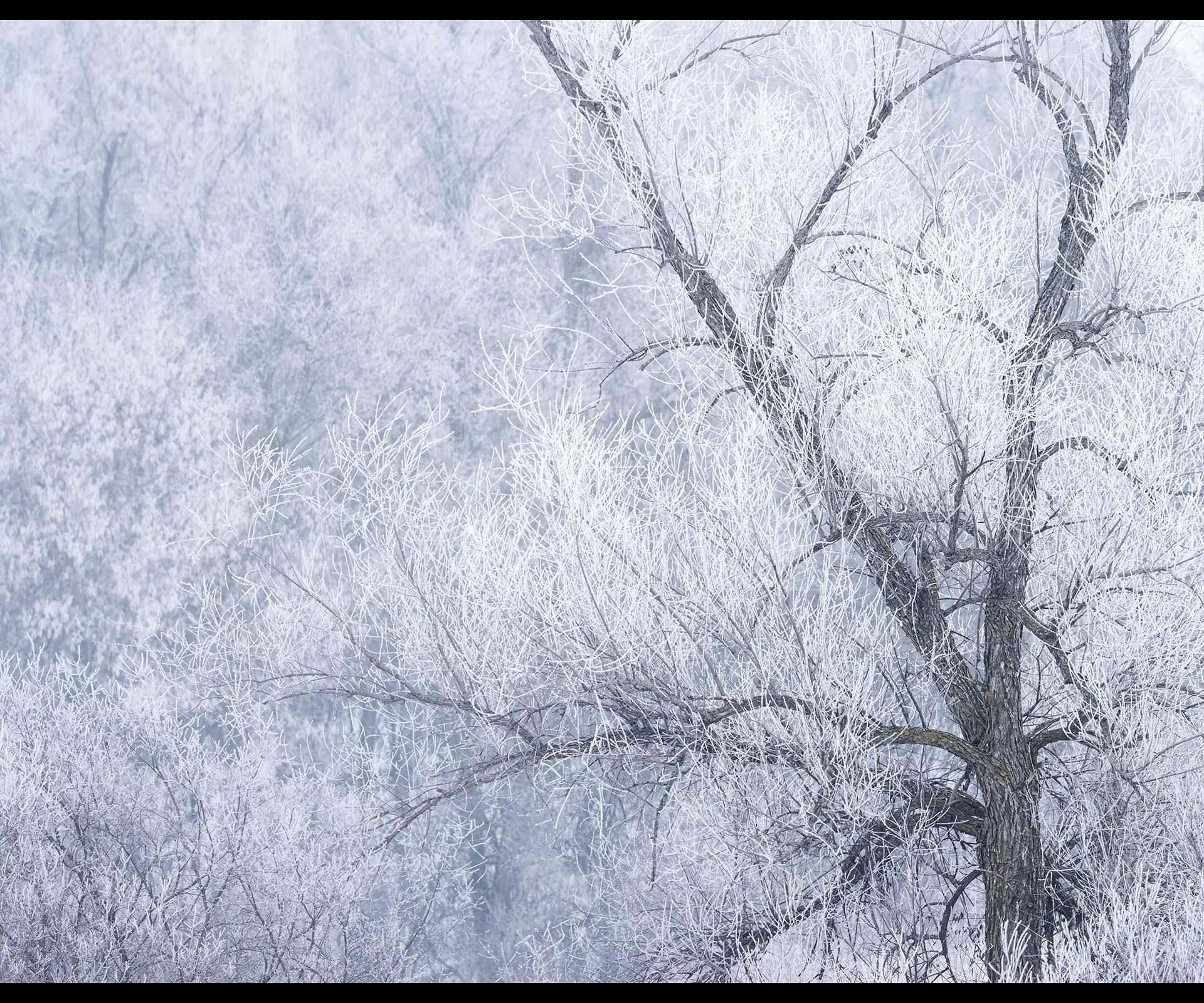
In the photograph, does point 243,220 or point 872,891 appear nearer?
point 872,891

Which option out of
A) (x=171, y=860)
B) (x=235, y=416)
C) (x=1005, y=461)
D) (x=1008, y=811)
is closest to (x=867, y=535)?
(x=1005, y=461)

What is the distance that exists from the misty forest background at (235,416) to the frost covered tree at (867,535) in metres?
2.60

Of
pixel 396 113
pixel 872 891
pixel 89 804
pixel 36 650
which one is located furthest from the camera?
A: pixel 396 113

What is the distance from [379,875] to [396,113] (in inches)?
539

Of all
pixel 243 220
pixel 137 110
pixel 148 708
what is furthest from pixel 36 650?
pixel 137 110

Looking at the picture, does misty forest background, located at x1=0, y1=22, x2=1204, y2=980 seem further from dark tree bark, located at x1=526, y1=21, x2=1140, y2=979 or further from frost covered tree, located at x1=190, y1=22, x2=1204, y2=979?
dark tree bark, located at x1=526, y1=21, x2=1140, y2=979

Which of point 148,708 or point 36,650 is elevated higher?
point 36,650

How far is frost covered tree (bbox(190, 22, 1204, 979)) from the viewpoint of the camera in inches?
223

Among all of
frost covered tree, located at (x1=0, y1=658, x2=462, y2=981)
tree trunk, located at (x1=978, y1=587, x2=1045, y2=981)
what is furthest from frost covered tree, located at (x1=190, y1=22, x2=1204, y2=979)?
frost covered tree, located at (x1=0, y1=658, x2=462, y2=981)

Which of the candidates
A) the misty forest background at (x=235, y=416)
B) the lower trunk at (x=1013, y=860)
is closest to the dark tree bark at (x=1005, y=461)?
the lower trunk at (x=1013, y=860)

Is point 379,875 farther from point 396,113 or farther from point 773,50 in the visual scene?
point 396,113

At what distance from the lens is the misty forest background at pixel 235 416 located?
391 inches

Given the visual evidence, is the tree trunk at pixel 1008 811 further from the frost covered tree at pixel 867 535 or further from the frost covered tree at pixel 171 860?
the frost covered tree at pixel 171 860

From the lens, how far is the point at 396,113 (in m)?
19.7
